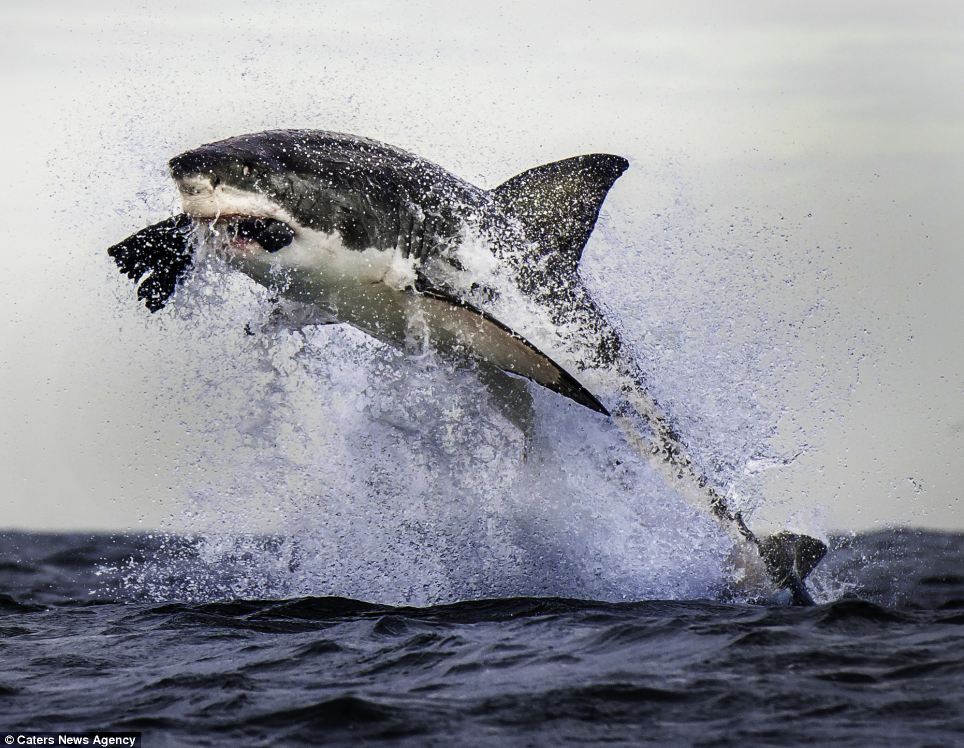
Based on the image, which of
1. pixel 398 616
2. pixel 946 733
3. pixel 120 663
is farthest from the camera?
pixel 398 616

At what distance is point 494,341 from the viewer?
9750 millimetres

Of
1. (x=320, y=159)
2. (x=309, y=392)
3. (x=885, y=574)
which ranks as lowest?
(x=885, y=574)

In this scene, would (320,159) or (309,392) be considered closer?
(320,159)

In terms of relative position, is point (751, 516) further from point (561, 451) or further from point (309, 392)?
point (309, 392)

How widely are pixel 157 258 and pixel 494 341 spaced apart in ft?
9.69

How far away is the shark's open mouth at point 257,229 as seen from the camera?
8789mm

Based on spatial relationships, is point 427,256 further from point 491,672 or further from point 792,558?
point 792,558

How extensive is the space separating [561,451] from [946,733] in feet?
18.9

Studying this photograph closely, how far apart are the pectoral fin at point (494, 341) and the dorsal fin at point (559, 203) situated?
937 mm

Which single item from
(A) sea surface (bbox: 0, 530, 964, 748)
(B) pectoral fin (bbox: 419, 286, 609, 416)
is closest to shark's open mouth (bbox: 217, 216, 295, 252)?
(B) pectoral fin (bbox: 419, 286, 609, 416)

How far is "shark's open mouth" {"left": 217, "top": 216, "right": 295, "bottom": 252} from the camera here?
28.8 feet

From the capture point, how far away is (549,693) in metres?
6.30

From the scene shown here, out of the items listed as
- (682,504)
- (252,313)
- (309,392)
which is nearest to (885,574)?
(682,504)

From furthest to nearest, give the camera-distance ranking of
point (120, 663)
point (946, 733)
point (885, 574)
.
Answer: point (885, 574), point (120, 663), point (946, 733)
